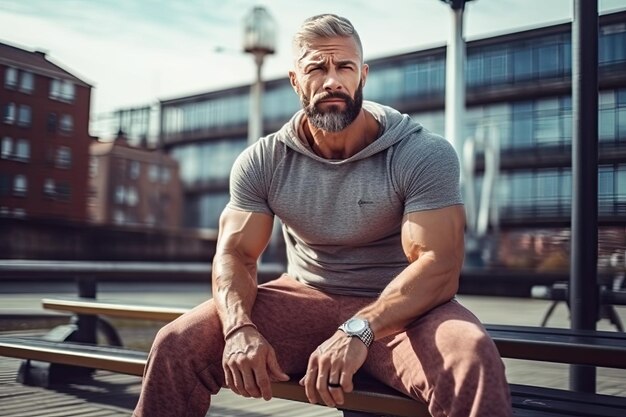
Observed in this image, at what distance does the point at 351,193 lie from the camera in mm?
2107

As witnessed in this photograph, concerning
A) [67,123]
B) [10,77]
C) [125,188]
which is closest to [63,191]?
[67,123]

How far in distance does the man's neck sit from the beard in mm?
20

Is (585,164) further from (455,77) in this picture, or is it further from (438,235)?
(455,77)

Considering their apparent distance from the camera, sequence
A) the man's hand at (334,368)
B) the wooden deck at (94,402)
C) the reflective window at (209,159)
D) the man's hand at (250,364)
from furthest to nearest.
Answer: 1. the reflective window at (209,159)
2. the wooden deck at (94,402)
3. the man's hand at (250,364)
4. the man's hand at (334,368)

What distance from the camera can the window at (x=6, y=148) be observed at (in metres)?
4.55

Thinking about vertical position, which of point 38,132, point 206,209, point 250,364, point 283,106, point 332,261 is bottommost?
point 250,364

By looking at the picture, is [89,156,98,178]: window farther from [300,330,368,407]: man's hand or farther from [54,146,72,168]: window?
[300,330,368,407]: man's hand

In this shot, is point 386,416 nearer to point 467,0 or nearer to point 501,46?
point 467,0

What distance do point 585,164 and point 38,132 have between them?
11.0 feet

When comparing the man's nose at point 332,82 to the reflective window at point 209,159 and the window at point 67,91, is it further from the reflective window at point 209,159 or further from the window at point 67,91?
the reflective window at point 209,159

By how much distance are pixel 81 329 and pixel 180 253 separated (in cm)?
1159

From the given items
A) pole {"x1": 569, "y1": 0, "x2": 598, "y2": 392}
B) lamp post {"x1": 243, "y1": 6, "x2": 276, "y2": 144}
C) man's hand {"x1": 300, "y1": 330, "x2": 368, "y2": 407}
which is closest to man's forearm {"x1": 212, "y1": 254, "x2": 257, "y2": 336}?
man's hand {"x1": 300, "y1": 330, "x2": 368, "y2": 407}

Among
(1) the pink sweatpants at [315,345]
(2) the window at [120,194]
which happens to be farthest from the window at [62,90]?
(1) the pink sweatpants at [315,345]

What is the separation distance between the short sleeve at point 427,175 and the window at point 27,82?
3214 mm
